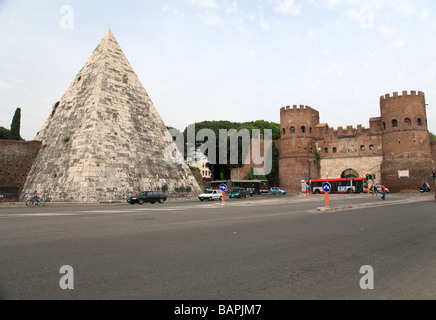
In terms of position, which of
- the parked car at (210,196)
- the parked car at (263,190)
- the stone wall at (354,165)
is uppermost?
the stone wall at (354,165)

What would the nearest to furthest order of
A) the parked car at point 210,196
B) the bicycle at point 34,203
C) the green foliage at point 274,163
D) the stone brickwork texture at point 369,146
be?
the bicycle at point 34,203
the parked car at point 210,196
the stone brickwork texture at point 369,146
the green foliage at point 274,163

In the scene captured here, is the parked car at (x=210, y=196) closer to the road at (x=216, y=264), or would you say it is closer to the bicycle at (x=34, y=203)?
the bicycle at (x=34, y=203)

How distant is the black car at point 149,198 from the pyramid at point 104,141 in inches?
54.2

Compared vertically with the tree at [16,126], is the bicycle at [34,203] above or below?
below

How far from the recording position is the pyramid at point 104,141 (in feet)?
70.2

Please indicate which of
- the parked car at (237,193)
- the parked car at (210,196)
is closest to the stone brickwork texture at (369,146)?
the parked car at (237,193)

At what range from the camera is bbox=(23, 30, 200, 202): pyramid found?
2140 centimetres

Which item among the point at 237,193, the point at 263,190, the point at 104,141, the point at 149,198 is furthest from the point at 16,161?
the point at 263,190

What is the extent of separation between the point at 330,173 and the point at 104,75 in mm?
39272

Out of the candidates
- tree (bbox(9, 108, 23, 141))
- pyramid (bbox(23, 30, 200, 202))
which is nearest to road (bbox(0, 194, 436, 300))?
pyramid (bbox(23, 30, 200, 202))

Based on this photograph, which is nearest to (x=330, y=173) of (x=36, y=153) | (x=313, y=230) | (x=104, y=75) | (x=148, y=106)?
(x=148, y=106)

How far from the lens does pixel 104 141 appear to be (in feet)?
74.7

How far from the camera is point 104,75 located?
25.3 meters

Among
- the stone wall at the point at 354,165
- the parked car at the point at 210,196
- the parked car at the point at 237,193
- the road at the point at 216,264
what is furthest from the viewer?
the stone wall at the point at 354,165
